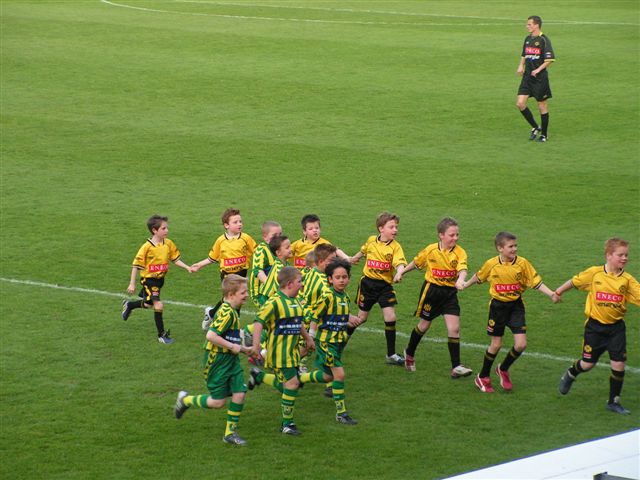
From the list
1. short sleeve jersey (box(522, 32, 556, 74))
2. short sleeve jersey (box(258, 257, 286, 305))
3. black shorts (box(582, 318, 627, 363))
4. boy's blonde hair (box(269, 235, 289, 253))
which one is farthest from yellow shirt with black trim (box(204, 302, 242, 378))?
short sleeve jersey (box(522, 32, 556, 74))

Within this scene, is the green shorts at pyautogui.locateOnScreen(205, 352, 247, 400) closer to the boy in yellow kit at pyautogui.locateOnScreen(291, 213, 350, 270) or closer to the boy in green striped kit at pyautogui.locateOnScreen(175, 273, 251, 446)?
the boy in green striped kit at pyautogui.locateOnScreen(175, 273, 251, 446)

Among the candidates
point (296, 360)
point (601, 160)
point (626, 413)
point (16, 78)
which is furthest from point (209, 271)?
point (16, 78)

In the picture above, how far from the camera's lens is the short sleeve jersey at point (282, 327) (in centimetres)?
927

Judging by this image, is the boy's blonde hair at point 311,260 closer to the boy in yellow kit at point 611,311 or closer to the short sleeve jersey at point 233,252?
the short sleeve jersey at point 233,252

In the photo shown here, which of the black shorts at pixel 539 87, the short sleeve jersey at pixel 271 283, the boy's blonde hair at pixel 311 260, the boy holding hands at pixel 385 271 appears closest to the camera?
the boy's blonde hair at pixel 311 260

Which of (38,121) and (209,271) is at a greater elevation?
(38,121)

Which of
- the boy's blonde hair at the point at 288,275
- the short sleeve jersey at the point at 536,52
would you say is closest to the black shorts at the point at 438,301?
the boy's blonde hair at the point at 288,275

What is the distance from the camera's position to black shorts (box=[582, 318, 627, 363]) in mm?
9836

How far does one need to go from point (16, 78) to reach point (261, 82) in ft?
18.4

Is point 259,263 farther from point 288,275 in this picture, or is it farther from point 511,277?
point 511,277

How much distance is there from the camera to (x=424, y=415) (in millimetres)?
9867

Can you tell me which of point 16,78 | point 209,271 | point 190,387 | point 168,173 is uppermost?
point 16,78

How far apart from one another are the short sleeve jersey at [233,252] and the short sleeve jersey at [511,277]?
280cm

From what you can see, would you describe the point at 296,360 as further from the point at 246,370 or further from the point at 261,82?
the point at 261,82
